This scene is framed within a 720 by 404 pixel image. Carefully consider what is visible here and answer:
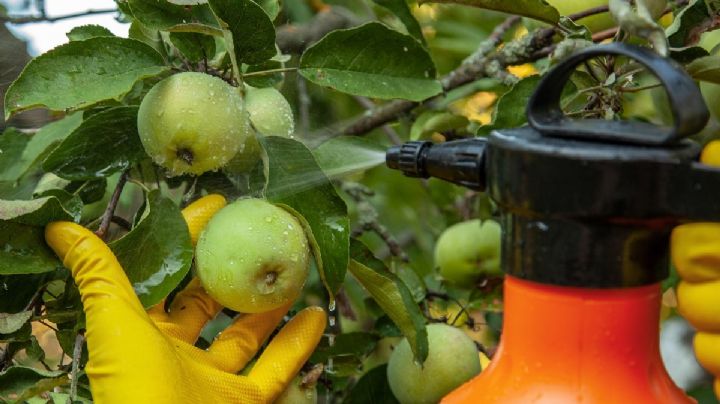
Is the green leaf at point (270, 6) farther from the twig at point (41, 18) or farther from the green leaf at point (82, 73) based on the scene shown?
the twig at point (41, 18)

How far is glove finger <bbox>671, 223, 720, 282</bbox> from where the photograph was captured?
546 millimetres

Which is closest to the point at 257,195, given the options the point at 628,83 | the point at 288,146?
the point at 288,146

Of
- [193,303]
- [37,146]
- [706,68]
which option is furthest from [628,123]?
[37,146]

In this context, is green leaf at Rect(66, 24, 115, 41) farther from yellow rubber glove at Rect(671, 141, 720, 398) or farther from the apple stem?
yellow rubber glove at Rect(671, 141, 720, 398)

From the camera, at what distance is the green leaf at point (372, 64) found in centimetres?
82

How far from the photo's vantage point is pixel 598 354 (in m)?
0.52

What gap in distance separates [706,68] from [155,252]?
1.49 ft

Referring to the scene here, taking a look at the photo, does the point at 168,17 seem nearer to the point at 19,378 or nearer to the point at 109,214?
the point at 109,214

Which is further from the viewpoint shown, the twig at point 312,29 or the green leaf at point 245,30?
the twig at point 312,29

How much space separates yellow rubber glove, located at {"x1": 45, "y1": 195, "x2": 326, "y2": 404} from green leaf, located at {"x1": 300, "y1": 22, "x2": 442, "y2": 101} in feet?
0.51

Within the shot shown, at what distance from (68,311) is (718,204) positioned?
509 mm

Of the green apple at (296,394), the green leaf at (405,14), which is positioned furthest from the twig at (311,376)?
the green leaf at (405,14)

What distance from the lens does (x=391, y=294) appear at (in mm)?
778

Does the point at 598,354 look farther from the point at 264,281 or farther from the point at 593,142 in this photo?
the point at 264,281
